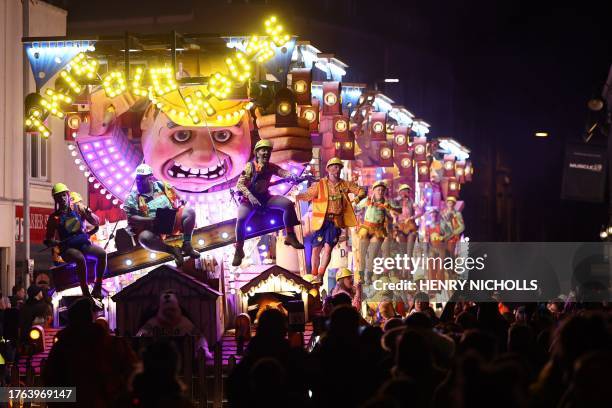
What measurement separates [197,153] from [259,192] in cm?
191

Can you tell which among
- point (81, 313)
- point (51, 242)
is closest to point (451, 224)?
point (51, 242)

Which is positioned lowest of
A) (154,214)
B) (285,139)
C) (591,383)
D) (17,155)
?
(591,383)

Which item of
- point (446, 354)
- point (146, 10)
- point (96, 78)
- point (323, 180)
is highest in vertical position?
point (146, 10)

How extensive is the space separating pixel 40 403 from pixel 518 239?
73252 millimetres

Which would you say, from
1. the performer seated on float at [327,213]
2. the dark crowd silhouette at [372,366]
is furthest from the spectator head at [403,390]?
the performer seated on float at [327,213]

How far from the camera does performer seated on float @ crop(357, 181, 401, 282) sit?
26.9m

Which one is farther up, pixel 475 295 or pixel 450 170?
pixel 450 170

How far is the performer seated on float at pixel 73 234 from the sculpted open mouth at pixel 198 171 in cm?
213

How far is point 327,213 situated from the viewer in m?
24.2

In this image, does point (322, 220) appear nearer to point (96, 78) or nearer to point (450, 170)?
point (96, 78)

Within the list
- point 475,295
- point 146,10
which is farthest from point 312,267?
point 146,10

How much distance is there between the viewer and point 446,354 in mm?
10227

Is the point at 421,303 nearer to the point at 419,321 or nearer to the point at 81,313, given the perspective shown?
the point at 419,321

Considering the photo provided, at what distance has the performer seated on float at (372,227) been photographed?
2692 centimetres
